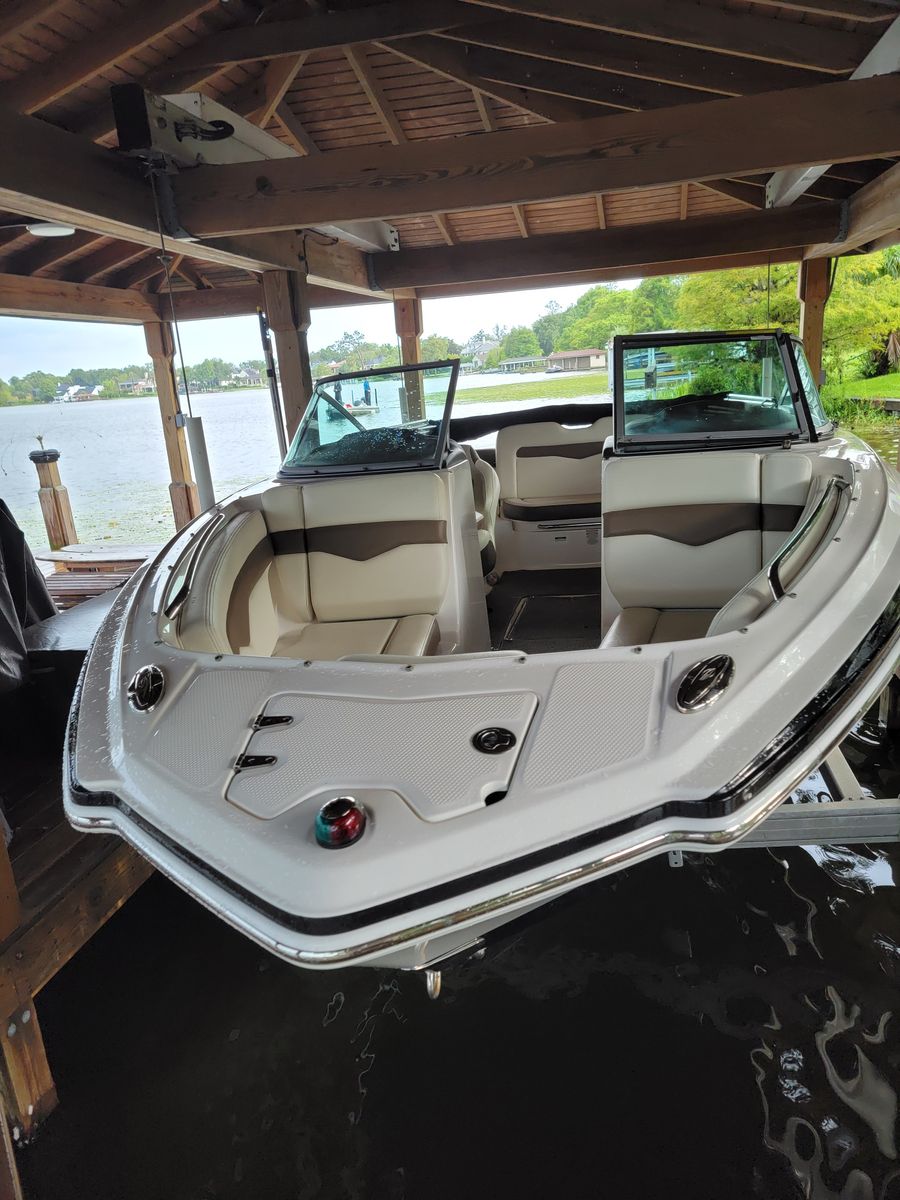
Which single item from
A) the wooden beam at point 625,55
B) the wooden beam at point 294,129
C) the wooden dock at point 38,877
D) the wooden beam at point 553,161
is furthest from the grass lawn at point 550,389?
the wooden dock at point 38,877

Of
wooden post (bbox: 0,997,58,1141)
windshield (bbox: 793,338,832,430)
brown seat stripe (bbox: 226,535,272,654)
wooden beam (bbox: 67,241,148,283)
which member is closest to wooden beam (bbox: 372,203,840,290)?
wooden beam (bbox: 67,241,148,283)

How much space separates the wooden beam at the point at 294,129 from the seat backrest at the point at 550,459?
2.22 m

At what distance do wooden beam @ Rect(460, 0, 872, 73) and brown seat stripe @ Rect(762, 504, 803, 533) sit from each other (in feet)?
6.77

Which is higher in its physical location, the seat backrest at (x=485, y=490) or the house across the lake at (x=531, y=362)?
the house across the lake at (x=531, y=362)

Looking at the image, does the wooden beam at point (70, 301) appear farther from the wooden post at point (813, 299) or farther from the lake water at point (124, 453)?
the wooden post at point (813, 299)

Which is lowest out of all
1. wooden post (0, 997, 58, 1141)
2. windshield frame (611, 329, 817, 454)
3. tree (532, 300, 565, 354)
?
wooden post (0, 997, 58, 1141)

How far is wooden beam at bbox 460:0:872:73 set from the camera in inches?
128

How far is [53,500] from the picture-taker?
18.6 feet

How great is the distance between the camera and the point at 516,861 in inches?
48.0

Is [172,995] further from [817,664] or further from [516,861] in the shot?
[817,664]

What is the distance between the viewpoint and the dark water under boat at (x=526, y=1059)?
5.36 feet

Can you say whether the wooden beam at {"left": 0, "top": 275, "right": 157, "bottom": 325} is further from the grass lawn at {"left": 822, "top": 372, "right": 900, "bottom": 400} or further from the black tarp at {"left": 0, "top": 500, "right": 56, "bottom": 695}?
the grass lawn at {"left": 822, "top": 372, "right": 900, "bottom": 400}

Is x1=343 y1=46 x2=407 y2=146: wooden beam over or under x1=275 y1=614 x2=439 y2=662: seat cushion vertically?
over

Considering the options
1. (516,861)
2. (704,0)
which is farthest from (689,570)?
(704,0)
